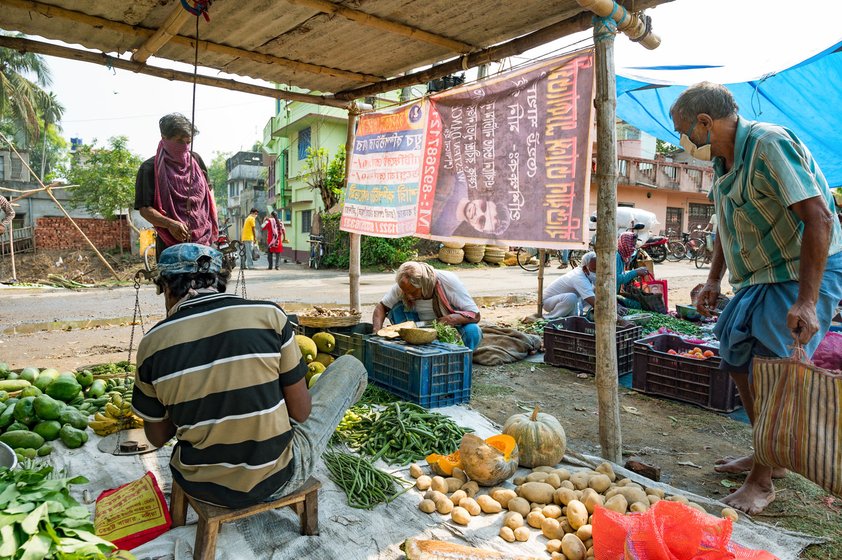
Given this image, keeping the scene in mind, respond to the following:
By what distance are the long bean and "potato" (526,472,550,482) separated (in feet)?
2.16

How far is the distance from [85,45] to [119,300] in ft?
25.0

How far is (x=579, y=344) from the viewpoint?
18.3 feet

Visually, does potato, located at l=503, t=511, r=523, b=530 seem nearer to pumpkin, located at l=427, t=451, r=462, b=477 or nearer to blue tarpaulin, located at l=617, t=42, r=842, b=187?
pumpkin, located at l=427, t=451, r=462, b=477

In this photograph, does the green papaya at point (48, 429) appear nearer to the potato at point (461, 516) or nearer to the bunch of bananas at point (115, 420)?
the bunch of bananas at point (115, 420)

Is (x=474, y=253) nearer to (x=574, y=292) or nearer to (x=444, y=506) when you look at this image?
(x=574, y=292)

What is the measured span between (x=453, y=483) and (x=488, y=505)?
268 millimetres

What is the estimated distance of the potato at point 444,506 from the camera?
2602 mm

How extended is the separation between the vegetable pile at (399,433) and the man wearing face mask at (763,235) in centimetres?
164

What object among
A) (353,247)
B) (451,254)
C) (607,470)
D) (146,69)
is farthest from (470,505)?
(451,254)

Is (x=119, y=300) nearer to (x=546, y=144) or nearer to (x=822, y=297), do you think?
Result: (x=546, y=144)

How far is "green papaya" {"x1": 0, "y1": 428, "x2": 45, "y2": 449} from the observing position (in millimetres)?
3102

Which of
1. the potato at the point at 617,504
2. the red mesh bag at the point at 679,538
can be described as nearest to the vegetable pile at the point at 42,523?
the red mesh bag at the point at 679,538

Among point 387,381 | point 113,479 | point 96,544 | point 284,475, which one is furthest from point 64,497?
point 387,381

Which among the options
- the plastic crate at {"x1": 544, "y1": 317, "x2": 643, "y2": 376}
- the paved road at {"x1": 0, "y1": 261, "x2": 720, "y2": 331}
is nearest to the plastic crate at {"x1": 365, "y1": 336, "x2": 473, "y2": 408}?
the plastic crate at {"x1": 544, "y1": 317, "x2": 643, "y2": 376}
